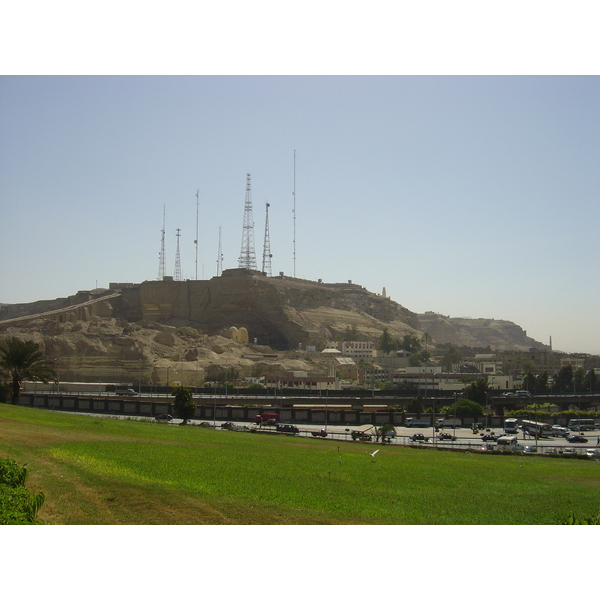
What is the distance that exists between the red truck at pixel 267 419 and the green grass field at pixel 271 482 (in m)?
15.0

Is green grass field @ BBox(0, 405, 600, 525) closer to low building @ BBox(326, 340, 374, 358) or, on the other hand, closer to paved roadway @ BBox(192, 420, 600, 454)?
paved roadway @ BBox(192, 420, 600, 454)

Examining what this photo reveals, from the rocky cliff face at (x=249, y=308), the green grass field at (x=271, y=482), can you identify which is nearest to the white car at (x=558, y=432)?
the green grass field at (x=271, y=482)

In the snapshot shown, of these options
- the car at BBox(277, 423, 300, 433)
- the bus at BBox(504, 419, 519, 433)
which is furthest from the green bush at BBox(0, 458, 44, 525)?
the bus at BBox(504, 419, 519, 433)

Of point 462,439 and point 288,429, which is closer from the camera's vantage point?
point 462,439

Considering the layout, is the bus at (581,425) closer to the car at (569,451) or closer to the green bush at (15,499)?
the car at (569,451)

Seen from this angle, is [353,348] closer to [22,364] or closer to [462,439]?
[462,439]

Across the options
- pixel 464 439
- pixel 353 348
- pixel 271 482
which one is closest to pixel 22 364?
pixel 464 439

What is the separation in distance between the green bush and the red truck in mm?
31139

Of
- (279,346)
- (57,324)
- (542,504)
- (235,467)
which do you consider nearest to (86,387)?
(57,324)

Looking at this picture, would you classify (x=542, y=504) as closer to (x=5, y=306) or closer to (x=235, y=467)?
(x=235, y=467)

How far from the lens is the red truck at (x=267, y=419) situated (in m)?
44.6

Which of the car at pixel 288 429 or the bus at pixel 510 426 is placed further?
the bus at pixel 510 426

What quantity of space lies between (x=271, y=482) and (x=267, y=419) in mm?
28020

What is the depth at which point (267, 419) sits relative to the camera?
46594 mm
